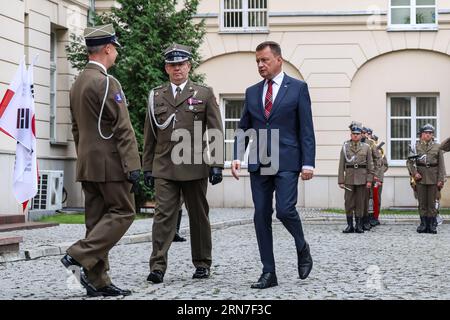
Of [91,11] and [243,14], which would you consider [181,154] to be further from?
[243,14]

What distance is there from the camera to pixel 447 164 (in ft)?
82.5

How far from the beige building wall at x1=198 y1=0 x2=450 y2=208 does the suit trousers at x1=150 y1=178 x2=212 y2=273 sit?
16128mm

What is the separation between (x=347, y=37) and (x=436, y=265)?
1579cm

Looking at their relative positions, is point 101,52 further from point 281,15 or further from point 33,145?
point 281,15

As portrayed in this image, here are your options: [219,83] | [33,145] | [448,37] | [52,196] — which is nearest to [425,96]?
[448,37]

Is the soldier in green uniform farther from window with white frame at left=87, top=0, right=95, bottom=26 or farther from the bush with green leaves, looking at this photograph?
window with white frame at left=87, top=0, right=95, bottom=26

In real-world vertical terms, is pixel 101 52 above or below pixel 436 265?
above

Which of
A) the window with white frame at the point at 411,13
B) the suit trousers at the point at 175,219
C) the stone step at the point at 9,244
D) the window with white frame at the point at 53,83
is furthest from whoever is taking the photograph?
the window with white frame at the point at 411,13

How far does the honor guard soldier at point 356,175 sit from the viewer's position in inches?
660

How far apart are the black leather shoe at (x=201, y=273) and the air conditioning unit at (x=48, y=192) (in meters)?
10.4

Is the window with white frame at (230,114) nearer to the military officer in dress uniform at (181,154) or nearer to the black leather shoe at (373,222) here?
the black leather shoe at (373,222)

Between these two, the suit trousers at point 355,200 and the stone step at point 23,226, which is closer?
the stone step at point 23,226

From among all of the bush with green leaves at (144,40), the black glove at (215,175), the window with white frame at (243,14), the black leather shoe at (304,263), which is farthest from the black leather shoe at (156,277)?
the window with white frame at (243,14)

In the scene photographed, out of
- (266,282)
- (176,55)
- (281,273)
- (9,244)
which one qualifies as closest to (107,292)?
(266,282)
